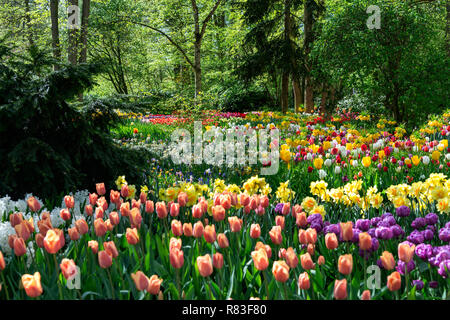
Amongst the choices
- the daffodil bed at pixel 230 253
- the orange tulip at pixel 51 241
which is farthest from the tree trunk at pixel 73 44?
the orange tulip at pixel 51 241

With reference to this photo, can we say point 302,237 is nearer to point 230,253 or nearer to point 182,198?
point 230,253

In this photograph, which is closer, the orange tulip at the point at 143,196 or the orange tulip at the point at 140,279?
the orange tulip at the point at 140,279

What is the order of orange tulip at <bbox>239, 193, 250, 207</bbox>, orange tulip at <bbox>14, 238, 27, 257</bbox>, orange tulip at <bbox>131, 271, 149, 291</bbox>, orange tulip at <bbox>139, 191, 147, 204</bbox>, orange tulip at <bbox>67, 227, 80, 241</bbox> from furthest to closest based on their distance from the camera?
orange tulip at <bbox>139, 191, 147, 204</bbox> < orange tulip at <bbox>239, 193, 250, 207</bbox> < orange tulip at <bbox>67, 227, 80, 241</bbox> < orange tulip at <bbox>14, 238, 27, 257</bbox> < orange tulip at <bbox>131, 271, 149, 291</bbox>

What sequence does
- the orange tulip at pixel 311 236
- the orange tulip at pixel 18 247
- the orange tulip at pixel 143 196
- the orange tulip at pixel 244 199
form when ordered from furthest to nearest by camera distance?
the orange tulip at pixel 143 196 < the orange tulip at pixel 244 199 < the orange tulip at pixel 311 236 < the orange tulip at pixel 18 247

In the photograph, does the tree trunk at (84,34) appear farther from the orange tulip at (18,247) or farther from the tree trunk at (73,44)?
the orange tulip at (18,247)

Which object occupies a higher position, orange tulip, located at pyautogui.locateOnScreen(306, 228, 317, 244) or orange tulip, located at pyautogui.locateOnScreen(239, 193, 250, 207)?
orange tulip, located at pyautogui.locateOnScreen(239, 193, 250, 207)

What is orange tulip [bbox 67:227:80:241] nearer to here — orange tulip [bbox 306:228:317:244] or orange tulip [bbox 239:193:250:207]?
orange tulip [bbox 239:193:250:207]

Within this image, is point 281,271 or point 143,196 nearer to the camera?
point 281,271

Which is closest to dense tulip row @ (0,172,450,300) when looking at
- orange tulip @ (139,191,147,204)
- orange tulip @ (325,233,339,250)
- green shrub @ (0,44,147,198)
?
orange tulip @ (325,233,339,250)

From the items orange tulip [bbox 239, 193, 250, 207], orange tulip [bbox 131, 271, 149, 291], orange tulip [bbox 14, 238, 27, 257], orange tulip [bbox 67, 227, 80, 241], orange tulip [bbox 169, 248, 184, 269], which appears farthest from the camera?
orange tulip [bbox 239, 193, 250, 207]

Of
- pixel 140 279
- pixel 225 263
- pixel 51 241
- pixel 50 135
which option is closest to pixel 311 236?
pixel 225 263

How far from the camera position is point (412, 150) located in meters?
5.80

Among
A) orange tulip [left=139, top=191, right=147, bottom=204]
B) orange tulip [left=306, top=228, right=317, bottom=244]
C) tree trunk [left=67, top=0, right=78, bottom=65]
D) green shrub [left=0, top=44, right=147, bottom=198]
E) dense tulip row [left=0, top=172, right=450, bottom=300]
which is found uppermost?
tree trunk [left=67, top=0, right=78, bottom=65]

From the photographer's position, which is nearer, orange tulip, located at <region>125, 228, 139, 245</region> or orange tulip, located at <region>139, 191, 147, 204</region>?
orange tulip, located at <region>125, 228, 139, 245</region>
